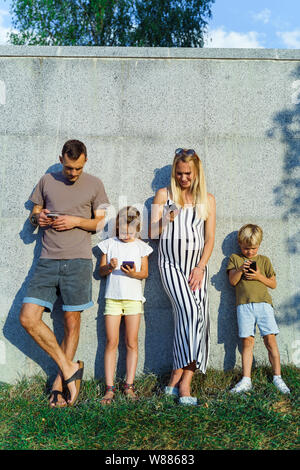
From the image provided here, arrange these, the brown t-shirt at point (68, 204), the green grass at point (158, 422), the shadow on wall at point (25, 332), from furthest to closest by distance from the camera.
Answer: the shadow on wall at point (25, 332)
the brown t-shirt at point (68, 204)
the green grass at point (158, 422)

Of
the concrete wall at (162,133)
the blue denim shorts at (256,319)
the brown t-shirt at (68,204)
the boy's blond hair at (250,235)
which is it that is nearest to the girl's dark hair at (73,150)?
the brown t-shirt at (68,204)

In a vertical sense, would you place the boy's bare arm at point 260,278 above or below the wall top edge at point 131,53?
below

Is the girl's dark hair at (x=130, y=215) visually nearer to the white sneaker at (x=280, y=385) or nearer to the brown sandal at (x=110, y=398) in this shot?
the brown sandal at (x=110, y=398)

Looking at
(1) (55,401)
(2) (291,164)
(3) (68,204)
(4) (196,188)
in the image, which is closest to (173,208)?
(4) (196,188)

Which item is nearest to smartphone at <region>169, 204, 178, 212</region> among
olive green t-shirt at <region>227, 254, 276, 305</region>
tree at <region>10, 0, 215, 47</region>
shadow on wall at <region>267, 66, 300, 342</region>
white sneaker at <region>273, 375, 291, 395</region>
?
olive green t-shirt at <region>227, 254, 276, 305</region>

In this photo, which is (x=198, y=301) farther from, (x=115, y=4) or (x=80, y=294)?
(x=115, y=4)

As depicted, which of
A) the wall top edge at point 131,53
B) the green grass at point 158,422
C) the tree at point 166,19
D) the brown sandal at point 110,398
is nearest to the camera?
the green grass at point 158,422

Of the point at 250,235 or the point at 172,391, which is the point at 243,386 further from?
the point at 250,235

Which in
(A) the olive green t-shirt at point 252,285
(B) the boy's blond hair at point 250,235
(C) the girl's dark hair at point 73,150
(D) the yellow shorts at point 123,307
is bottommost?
(D) the yellow shorts at point 123,307

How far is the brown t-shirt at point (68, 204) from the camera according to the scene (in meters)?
3.96

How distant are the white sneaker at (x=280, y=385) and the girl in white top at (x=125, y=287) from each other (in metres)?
1.32

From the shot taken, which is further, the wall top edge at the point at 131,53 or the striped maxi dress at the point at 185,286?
the wall top edge at the point at 131,53
